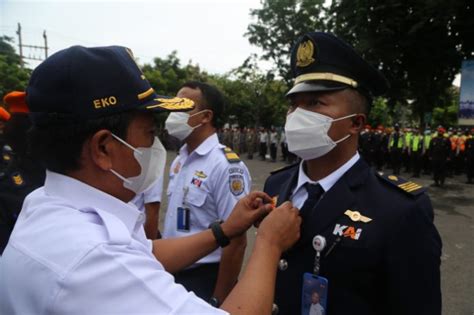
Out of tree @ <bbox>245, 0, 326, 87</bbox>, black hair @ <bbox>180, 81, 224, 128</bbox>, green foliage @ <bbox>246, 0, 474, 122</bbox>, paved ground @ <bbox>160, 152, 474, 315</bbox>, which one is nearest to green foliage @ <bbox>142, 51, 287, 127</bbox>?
tree @ <bbox>245, 0, 326, 87</bbox>

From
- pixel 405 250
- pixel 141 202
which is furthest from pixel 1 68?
pixel 405 250

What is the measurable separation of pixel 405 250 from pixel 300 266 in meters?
0.47

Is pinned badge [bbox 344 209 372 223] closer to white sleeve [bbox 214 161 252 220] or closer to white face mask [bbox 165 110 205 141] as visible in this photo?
white sleeve [bbox 214 161 252 220]

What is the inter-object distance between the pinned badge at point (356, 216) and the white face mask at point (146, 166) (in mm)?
908

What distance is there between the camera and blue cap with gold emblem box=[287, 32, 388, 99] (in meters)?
1.82

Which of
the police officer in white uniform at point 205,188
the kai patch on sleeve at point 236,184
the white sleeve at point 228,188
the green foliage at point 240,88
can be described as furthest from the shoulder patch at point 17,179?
the green foliage at point 240,88

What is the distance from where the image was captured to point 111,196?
133 centimetres

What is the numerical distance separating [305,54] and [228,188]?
1.19 metres

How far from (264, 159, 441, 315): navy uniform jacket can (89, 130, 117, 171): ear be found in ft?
3.10

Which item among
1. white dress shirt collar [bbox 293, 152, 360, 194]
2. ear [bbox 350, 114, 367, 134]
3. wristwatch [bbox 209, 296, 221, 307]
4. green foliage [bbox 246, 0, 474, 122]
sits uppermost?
green foliage [bbox 246, 0, 474, 122]

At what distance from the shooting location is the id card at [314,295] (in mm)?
1577

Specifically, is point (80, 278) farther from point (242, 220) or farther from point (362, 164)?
point (362, 164)

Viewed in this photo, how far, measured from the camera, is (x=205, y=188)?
9.12 ft

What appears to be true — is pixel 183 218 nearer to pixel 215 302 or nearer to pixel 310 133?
pixel 215 302
